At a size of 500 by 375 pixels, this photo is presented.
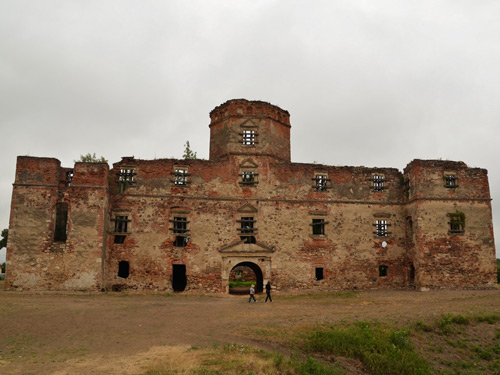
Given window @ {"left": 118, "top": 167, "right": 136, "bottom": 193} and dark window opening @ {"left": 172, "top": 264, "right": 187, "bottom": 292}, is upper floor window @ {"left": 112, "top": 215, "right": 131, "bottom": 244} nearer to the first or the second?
window @ {"left": 118, "top": 167, "right": 136, "bottom": 193}

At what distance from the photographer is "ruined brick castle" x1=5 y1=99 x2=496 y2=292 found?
24828 mm

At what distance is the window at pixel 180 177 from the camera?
27.8m

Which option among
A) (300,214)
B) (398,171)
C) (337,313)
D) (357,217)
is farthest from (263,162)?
(337,313)

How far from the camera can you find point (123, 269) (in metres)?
26.4

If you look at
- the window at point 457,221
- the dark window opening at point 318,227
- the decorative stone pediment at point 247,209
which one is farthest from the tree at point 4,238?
the window at point 457,221

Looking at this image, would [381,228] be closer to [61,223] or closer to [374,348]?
[374,348]

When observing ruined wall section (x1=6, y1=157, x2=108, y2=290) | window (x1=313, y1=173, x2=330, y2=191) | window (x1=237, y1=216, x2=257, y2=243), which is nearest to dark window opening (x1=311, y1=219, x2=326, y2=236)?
window (x1=313, y1=173, x2=330, y2=191)

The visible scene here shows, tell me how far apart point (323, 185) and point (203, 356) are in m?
19.8

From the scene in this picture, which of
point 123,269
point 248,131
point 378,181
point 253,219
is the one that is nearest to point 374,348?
point 253,219

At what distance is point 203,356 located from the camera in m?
11.4

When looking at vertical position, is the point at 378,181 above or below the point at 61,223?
above

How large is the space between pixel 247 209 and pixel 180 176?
526cm

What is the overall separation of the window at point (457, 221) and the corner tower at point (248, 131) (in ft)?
41.4

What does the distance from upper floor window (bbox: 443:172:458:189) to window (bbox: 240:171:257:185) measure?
46.0 ft
